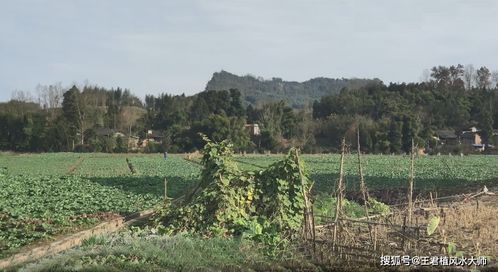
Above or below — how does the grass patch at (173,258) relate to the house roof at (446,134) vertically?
below

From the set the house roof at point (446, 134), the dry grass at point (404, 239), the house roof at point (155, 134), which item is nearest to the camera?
the dry grass at point (404, 239)

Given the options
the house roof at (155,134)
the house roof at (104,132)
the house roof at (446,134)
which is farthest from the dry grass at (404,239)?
the house roof at (446,134)

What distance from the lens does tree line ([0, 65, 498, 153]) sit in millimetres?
83875

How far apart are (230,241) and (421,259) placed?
3261 millimetres

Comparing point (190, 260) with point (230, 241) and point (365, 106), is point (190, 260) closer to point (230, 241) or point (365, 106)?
point (230, 241)

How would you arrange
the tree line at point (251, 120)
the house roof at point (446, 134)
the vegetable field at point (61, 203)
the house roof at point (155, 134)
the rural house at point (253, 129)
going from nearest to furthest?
the vegetable field at point (61, 203) < the tree line at point (251, 120) < the rural house at point (253, 129) < the house roof at point (155, 134) < the house roof at point (446, 134)

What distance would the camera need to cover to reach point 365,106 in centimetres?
10150

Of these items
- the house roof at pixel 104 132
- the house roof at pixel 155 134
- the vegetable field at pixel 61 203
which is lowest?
the vegetable field at pixel 61 203

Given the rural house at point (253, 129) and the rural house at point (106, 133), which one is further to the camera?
the rural house at point (253, 129)

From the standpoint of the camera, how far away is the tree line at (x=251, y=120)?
83.9m

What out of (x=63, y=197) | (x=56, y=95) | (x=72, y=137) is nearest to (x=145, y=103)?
(x=56, y=95)

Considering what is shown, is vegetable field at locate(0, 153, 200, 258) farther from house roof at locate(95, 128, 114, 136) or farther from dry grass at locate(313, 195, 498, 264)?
house roof at locate(95, 128, 114, 136)

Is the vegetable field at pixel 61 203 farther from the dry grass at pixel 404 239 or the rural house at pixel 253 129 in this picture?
the rural house at pixel 253 129

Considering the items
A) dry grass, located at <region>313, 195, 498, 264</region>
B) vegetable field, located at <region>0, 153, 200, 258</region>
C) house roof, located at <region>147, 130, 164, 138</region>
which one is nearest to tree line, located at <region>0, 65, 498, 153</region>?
house roof, located at <region>147, 130, 164, 138</region>
